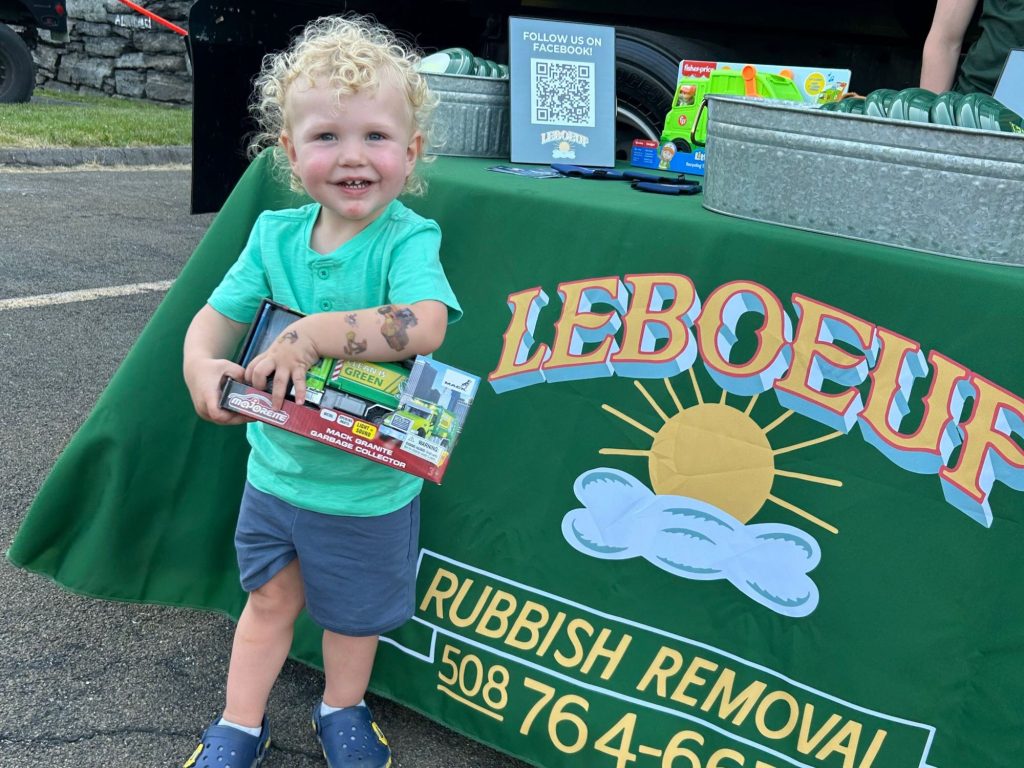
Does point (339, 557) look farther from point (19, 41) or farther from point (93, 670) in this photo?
point (19, 41)

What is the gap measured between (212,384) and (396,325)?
258 mm

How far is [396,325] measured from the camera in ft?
4.28

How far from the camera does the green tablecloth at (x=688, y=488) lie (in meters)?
1.33

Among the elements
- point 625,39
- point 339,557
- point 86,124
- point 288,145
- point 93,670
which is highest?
point 625,39

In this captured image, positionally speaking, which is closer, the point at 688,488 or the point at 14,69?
the point at 688,488

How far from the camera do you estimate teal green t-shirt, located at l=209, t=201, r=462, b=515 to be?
1.40m

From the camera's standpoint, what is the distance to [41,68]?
39.1 feet

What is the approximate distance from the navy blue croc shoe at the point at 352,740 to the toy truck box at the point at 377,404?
556 mm

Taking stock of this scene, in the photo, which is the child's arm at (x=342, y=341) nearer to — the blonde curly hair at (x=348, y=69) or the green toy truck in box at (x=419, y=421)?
the green toy truck in box at (x=419, y=421)

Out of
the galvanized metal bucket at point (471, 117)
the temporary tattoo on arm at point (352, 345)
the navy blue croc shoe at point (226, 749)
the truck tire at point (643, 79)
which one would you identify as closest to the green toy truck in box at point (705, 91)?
the galvanized metal bucket at point (471, 117)

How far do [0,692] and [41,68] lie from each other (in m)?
12.0

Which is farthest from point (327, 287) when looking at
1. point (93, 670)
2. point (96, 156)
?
point (96, 156)

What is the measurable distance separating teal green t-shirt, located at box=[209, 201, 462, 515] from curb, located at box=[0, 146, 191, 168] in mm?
6109

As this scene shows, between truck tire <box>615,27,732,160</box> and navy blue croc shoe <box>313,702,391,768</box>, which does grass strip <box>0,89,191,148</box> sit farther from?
navy blue croc shoe <box>313,702,391,768</box>
